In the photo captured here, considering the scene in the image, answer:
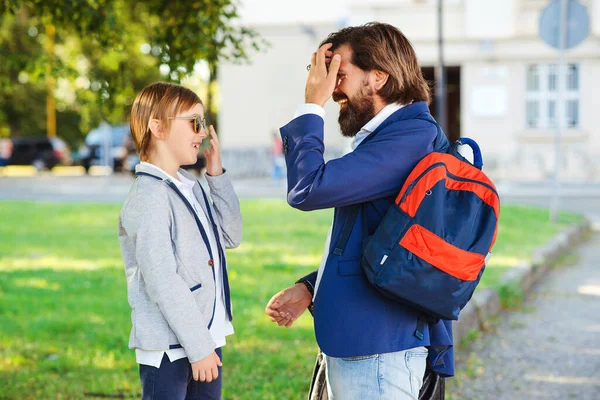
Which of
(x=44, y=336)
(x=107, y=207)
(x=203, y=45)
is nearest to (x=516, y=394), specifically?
(x=203, y=45)

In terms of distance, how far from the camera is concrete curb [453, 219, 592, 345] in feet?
18.5

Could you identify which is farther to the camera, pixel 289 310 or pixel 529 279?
pixel 529 279

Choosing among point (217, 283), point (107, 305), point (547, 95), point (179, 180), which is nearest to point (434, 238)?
point (217, 283)

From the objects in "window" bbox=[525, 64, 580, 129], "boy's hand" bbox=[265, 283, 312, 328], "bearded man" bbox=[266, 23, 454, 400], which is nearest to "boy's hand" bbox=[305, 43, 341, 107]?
"bearded man" bbox=[266, 23, 454, 400]

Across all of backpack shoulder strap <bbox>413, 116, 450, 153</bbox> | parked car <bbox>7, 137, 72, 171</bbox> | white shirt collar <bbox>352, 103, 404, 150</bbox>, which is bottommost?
parked car <bbox>7, 137, 72, 171</bbox>

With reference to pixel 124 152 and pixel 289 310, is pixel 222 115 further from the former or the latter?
pixel 289 310

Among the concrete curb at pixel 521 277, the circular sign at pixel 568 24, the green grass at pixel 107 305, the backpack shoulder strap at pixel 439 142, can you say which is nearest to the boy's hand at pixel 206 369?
the backpack shoulder strap at pixel 439 142

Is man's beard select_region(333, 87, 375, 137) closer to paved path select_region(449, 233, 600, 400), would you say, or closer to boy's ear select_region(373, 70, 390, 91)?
boy's ear select_region(373, 70, 390, 91)

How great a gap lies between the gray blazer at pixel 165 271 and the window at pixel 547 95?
22.4 m

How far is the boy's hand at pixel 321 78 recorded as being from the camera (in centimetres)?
229

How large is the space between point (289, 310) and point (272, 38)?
25.2 metres

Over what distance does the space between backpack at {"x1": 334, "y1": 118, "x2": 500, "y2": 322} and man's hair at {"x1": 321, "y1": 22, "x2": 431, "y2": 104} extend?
0.24 meters

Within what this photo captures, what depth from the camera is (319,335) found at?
7.68 feet

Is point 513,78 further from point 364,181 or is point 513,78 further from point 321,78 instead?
point 364,181
